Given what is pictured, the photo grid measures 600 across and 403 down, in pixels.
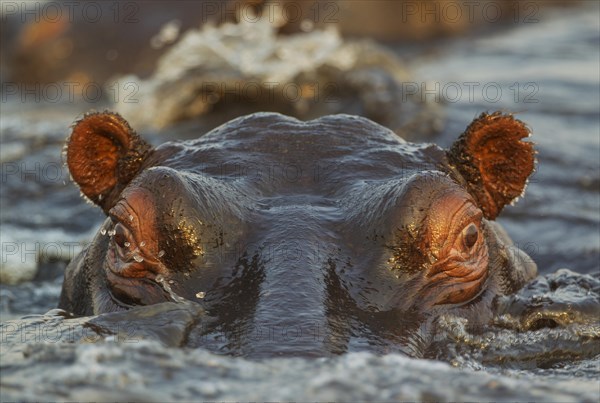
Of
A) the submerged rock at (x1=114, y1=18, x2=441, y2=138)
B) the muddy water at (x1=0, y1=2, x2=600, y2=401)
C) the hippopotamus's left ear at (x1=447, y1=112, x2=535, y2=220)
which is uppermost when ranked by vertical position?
the submerged rock at (x1=114, y1=18, x2=441, y2=138)

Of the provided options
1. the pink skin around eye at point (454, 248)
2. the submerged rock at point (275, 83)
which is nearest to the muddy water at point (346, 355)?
the pink skin around eye at point (454, 248)

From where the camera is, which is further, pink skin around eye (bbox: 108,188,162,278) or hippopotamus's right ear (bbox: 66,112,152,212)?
hippopotamus's right ear (bbox: 66,112,152,212)

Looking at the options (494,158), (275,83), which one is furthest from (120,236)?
(275,83)

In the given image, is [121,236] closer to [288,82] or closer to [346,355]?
[346,355]

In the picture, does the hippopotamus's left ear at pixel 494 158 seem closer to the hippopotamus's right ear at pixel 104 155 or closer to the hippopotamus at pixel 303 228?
the hippopotamus at pixel 303 228

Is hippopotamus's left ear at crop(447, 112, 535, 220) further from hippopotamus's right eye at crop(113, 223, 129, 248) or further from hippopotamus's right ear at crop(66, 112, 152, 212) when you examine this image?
hippopotamus's right eye at crop(113, 223, 129, 248)

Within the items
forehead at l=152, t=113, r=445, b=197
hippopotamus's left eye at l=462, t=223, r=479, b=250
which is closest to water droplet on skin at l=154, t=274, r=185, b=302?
forehead at l=152, t=113, r=445, b=197
